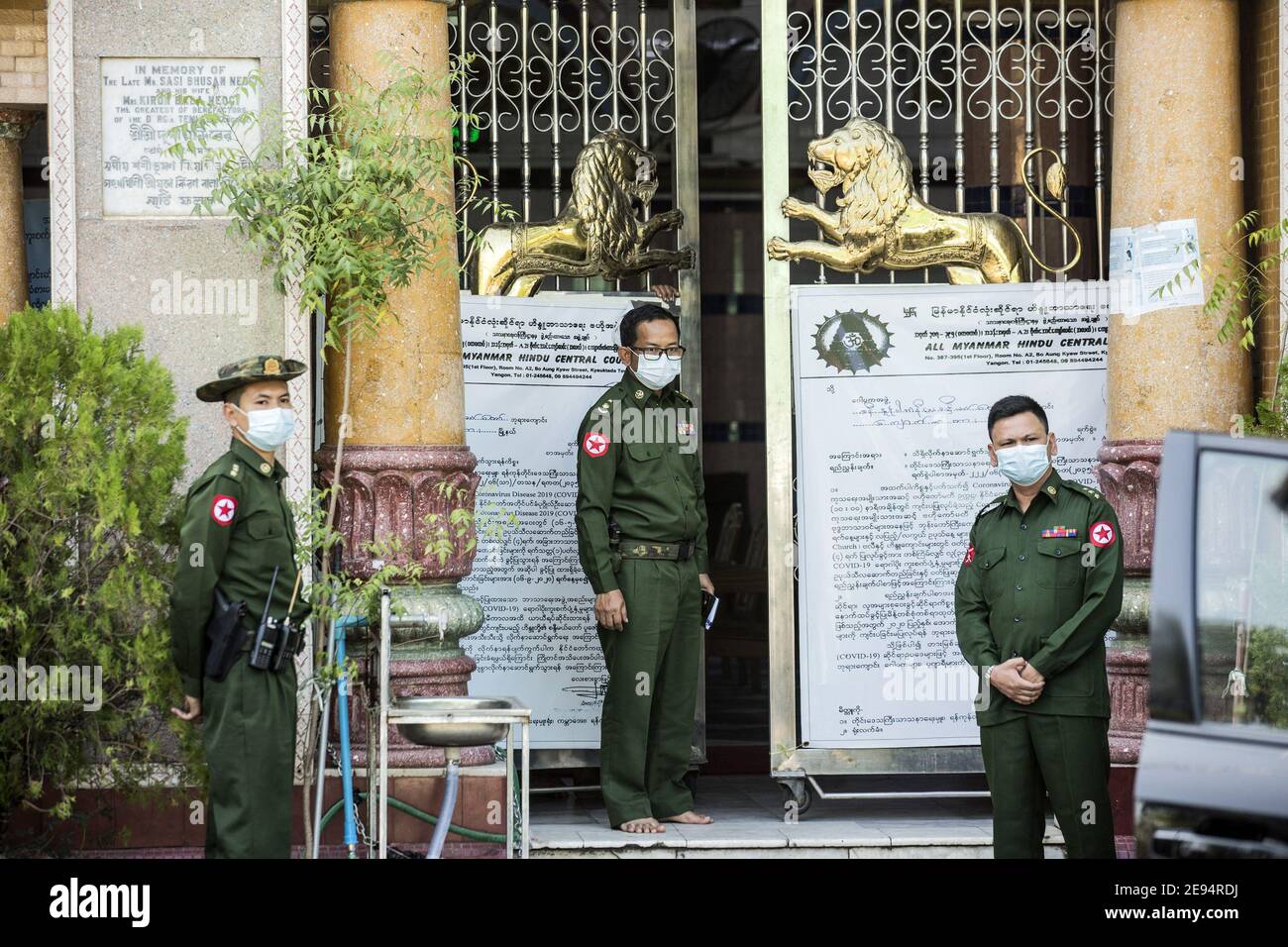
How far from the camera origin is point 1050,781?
563cm

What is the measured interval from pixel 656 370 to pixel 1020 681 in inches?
84.4

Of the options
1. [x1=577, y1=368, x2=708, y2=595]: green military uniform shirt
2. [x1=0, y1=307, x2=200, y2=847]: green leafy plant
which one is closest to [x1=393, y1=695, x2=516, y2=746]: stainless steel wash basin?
[x1=0, y1=307, x2=200, y2=847]: green leafy plant

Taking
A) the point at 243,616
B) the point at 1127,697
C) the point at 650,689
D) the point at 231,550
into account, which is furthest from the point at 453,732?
the point at 1127,697

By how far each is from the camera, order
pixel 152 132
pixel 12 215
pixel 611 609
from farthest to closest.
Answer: pixel 12 215, pixel 611 609, pixel 152 132

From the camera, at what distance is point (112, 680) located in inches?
225

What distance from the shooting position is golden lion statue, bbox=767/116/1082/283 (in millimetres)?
7586

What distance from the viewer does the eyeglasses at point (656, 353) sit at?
→ 22.9ft

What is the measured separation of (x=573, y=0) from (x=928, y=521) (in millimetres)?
2936

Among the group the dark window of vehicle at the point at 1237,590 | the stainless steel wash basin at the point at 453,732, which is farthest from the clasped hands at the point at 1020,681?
the stainless steel wash basin at the point at 453,732

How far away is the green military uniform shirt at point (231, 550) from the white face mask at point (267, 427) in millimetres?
45

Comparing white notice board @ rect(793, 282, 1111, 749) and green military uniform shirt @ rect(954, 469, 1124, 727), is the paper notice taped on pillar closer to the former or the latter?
white notice board @ rect(793, 282, 1111, 749)

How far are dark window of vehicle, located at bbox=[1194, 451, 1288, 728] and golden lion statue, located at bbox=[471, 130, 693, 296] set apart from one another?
153 inches

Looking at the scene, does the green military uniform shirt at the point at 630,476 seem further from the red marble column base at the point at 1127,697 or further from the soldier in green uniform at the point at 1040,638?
the red marble column base at the point at 1127,697

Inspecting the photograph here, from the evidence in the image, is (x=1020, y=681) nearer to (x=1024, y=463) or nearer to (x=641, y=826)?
(x=1024, y=463)
